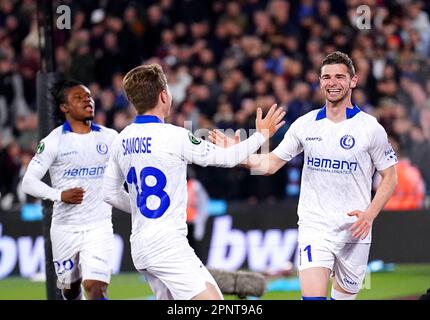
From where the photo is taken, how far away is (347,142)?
846 centimetres

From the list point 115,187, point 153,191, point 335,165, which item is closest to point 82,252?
point 115,187

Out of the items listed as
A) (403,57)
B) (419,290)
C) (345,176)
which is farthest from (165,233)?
(403,57)

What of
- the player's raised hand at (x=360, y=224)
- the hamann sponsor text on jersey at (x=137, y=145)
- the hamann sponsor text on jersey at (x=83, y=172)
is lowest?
the player's raised hand at (x=360, y=224)

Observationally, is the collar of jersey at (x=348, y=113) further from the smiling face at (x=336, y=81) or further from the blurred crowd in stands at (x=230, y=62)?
the blurred crowd in stands at (x=230, y=62)

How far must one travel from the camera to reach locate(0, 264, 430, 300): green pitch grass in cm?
1335

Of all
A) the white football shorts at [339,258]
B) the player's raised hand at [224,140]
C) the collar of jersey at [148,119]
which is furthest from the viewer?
the white football shorts at [339,258]

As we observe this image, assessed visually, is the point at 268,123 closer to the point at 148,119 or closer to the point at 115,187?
the point at 148,119

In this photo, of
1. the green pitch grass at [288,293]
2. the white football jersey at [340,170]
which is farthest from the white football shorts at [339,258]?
the green pitch grass at [288,293]

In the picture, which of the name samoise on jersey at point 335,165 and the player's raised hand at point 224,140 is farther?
the name samoise on jersey at point 335,165

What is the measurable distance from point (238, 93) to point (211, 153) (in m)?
10.00

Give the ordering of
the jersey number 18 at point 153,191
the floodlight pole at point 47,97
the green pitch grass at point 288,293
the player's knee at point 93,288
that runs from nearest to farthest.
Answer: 1. the jersey number 18 at point 153,191
2. the player's knee at point 93,288
3. the floodlight pole at point 47,97
4. the green pitch grass at point 288,293

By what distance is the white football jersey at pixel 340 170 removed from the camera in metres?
8.45

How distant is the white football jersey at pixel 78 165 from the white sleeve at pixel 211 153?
2295 millimetres

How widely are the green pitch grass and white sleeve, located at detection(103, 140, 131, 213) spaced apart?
4.81 meters
